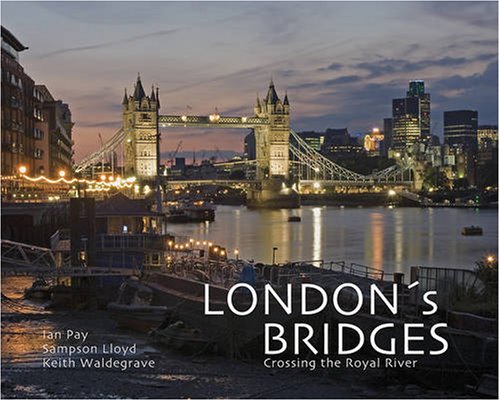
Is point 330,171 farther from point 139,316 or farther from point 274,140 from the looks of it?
point 139,316

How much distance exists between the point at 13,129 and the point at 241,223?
129ft

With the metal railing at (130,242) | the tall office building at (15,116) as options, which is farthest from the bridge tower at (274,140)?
the metal railing at (130,242)

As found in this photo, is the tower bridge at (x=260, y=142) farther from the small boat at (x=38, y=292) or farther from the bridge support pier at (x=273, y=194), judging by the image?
the small boat at (x=38, y=292)

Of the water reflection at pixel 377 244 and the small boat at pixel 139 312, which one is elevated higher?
the small boat at pixel 139 312

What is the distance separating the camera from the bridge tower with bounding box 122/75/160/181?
137 meters

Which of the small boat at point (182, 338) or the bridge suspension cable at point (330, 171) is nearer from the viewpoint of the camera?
the small boat at point (182, 338)

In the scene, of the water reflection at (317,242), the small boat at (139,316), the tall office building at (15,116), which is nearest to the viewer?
the small boat at (139,316)

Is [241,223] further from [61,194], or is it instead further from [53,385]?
[53,385]

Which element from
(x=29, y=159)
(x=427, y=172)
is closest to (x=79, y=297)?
(x=29, y=159)

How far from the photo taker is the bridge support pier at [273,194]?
13875cm

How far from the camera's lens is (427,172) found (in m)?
170

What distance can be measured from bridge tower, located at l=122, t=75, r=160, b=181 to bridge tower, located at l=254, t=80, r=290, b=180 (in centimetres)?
1948

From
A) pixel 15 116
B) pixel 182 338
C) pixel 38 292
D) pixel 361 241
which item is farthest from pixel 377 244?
pixel 182 338

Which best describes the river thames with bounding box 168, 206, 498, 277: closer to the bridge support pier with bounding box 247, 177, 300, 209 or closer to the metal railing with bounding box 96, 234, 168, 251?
the metal railing with bounding box 96, 234, 168, 251
